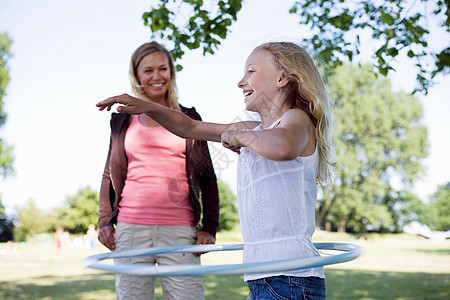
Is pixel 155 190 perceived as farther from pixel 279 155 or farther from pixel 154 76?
pixel 279 155

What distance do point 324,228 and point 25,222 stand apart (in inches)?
838

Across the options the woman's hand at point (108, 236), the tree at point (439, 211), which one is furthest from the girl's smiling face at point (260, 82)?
the tree at point (439, 211)

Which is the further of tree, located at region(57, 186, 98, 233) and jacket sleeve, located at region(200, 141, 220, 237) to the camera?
tree, located at region(57, 186, 98, 233)

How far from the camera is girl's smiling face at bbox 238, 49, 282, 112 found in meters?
2.21

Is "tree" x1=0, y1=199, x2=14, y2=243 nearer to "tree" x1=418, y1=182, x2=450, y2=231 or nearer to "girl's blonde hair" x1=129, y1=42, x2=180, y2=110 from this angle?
"girl's blonde hair" x1=129, y1=42, x2=180, y2=110

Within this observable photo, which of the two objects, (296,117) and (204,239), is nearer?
(296,117)

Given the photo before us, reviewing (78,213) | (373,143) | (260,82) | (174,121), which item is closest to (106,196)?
(174,121)

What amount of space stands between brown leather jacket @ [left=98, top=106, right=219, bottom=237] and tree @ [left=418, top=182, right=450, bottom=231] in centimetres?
4044

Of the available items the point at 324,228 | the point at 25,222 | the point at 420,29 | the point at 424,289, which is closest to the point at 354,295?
the point at 424,289

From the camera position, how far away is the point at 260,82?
7.27 ft

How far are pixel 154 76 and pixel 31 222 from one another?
92.9 ft

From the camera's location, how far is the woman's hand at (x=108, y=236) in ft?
11.0

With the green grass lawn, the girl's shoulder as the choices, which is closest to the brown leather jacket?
the girl's shoulder

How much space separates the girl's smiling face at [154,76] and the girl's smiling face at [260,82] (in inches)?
51.6
